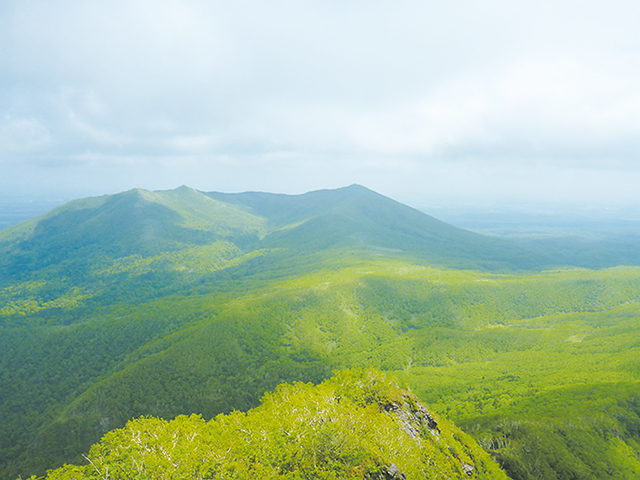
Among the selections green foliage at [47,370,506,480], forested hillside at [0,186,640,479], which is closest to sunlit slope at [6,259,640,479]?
forested hillside at [0,186,640,479]

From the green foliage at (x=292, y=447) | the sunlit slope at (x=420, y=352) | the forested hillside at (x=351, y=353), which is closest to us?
the green foliage at (x=292, y=447)

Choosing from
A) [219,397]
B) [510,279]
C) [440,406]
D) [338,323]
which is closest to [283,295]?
[338,323]

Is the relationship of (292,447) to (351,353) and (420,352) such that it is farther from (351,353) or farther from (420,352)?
(420,352)

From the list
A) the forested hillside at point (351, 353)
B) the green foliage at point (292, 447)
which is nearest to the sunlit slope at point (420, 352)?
the forested hillside at point (351, 353)

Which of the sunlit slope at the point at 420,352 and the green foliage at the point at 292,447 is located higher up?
the green foliage at the point at 292,447

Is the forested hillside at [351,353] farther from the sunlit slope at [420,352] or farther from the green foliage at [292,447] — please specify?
the green foliage at [292,447]

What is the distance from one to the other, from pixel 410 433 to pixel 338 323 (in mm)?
93096

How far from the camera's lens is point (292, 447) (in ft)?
87.0

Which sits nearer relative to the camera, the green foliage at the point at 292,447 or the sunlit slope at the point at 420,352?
the green foliage at the point at 292,447

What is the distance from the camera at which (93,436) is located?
2872 inches

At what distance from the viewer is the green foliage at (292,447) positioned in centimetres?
2458

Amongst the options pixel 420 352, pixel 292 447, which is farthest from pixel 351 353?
pixel 292 447

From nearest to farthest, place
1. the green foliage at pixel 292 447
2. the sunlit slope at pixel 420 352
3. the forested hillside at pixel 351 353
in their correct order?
the green foliage at pixel 292 447 → the forested hillside at pixel 351 353 → the sunlit slope at pixel 420 352

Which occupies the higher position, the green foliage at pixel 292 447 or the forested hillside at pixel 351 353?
the green foliage at pixel 292 447
